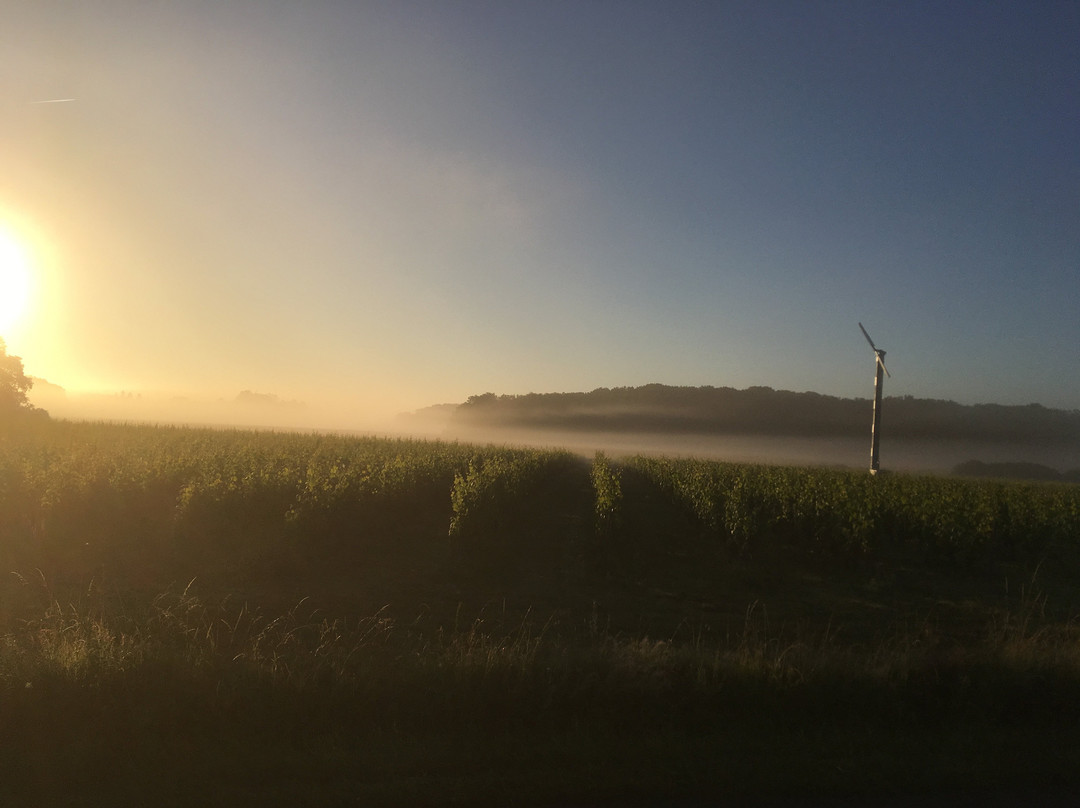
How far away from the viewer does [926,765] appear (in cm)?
492

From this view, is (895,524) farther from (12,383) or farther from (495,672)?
(12,383)

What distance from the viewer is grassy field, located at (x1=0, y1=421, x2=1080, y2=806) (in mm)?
4645

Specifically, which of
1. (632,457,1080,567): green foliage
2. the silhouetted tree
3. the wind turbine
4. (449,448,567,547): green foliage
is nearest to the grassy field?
(449,448,567,547): green foliage

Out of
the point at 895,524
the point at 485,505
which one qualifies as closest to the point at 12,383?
the point at 485,505

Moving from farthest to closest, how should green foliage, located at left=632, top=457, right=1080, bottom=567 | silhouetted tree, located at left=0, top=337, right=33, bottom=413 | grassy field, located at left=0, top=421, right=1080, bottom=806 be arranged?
silhouetted tree, located at left=0, top=337, right=33, bottom=413 < green foliage, located at left=632, top=457, right=1080, bottom=567 < grassy field, located at left=0, top=421, right=1080, bottom=806

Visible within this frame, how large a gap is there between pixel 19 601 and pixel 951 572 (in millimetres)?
18699

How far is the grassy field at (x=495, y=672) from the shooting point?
4645 mm

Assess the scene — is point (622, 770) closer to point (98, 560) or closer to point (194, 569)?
point (194, 569)

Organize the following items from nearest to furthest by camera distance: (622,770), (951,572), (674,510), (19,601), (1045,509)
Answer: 1. (622,770)
2. (19,601)
3. (951,572)
4. (1045,509)
5. (674,510)

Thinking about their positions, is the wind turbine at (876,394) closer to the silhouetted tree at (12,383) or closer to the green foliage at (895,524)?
the green foliage at (895,524)

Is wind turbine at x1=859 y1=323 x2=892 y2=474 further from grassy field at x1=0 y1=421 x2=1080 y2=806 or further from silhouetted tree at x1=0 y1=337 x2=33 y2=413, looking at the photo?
silhouetted tree at x1=0 y1=337 x2=33 y2=413

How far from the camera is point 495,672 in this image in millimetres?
5848

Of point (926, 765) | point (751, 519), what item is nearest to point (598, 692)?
point (926, 765)

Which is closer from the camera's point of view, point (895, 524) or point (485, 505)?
point (485, 505)
